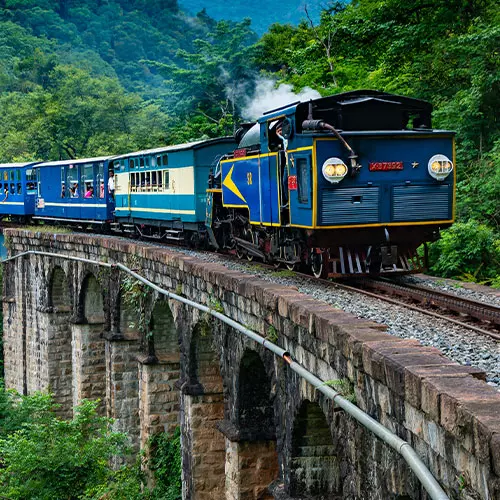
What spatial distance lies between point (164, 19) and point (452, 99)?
9258 cm

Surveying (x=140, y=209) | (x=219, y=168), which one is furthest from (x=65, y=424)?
(x=140, y=209)

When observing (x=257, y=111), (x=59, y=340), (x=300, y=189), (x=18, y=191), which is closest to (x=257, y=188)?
(x=300, y=189)

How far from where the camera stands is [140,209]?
917 inches

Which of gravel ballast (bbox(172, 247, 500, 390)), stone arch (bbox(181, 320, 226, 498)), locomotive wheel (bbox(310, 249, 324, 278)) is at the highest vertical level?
locomotive wheel (bbox(310, 249, 324, 278))

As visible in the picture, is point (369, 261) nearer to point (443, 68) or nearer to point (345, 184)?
point (345, 184)

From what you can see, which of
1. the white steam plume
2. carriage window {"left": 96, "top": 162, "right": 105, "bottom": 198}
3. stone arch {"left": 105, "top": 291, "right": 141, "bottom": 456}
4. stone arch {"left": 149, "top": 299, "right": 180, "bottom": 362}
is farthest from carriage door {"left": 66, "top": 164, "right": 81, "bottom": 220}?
stone arch {"left": 149, "top": 299, "right": 180, "bottom": 362}

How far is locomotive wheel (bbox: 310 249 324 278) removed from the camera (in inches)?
464

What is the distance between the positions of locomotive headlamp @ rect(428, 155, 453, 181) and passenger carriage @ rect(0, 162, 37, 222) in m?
23.5

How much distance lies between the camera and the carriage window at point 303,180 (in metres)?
11.3

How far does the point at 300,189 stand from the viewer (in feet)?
38.0

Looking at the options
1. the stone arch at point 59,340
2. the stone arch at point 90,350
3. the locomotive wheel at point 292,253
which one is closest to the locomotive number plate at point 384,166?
the locomotive wheel at point 292,253

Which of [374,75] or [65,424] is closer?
[65,424]

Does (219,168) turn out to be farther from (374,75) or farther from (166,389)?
(374,75)

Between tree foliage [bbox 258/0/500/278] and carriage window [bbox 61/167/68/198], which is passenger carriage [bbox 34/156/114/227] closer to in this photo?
carriage window [bbox 61/167/68/198]
